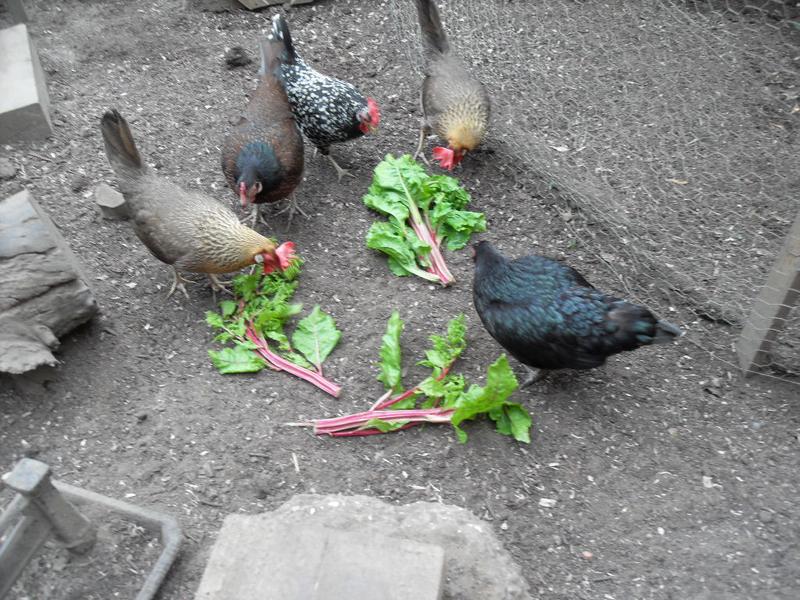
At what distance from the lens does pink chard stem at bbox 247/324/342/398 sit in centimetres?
354

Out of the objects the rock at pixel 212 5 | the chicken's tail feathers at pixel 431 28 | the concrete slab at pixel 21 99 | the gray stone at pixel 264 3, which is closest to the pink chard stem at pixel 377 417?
the chicken's tail feathers at pixel 431 28

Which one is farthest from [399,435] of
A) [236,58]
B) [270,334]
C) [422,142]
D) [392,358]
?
[236,58]

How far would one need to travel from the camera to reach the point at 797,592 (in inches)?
107

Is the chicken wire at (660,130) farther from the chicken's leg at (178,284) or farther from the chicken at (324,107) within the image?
the chicken's leg at (178,284)

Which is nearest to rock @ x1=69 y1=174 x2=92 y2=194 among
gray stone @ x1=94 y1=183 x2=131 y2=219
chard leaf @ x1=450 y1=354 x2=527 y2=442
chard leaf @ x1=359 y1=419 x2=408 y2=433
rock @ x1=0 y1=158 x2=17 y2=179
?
gray stone @ x1=94 y1=183 x2=131 y2=219

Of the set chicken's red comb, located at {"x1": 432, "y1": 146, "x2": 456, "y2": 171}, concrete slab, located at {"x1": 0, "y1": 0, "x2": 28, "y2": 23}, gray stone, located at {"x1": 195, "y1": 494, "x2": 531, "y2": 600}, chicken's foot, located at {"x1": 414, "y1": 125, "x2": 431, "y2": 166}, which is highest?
concrete slab, located at {"x1": 0, "y1": 0, "x2": 28, "y2": 23}

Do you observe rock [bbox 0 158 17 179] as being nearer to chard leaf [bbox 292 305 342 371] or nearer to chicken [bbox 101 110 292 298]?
chicken [bbox 101 110 292 298]

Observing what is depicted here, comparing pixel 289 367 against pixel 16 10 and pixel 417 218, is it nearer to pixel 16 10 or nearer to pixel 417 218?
pixel 417 218

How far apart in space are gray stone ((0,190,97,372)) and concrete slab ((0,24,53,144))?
5.40 ft

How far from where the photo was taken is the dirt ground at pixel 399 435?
2.88 meters

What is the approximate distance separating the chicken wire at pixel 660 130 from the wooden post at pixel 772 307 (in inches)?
4.4

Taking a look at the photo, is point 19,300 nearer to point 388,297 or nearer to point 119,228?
point 119,228

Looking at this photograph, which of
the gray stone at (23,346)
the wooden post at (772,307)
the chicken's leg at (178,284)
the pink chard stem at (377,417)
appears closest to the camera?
the wooden post at (772,307)

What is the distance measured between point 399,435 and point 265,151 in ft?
6.33
